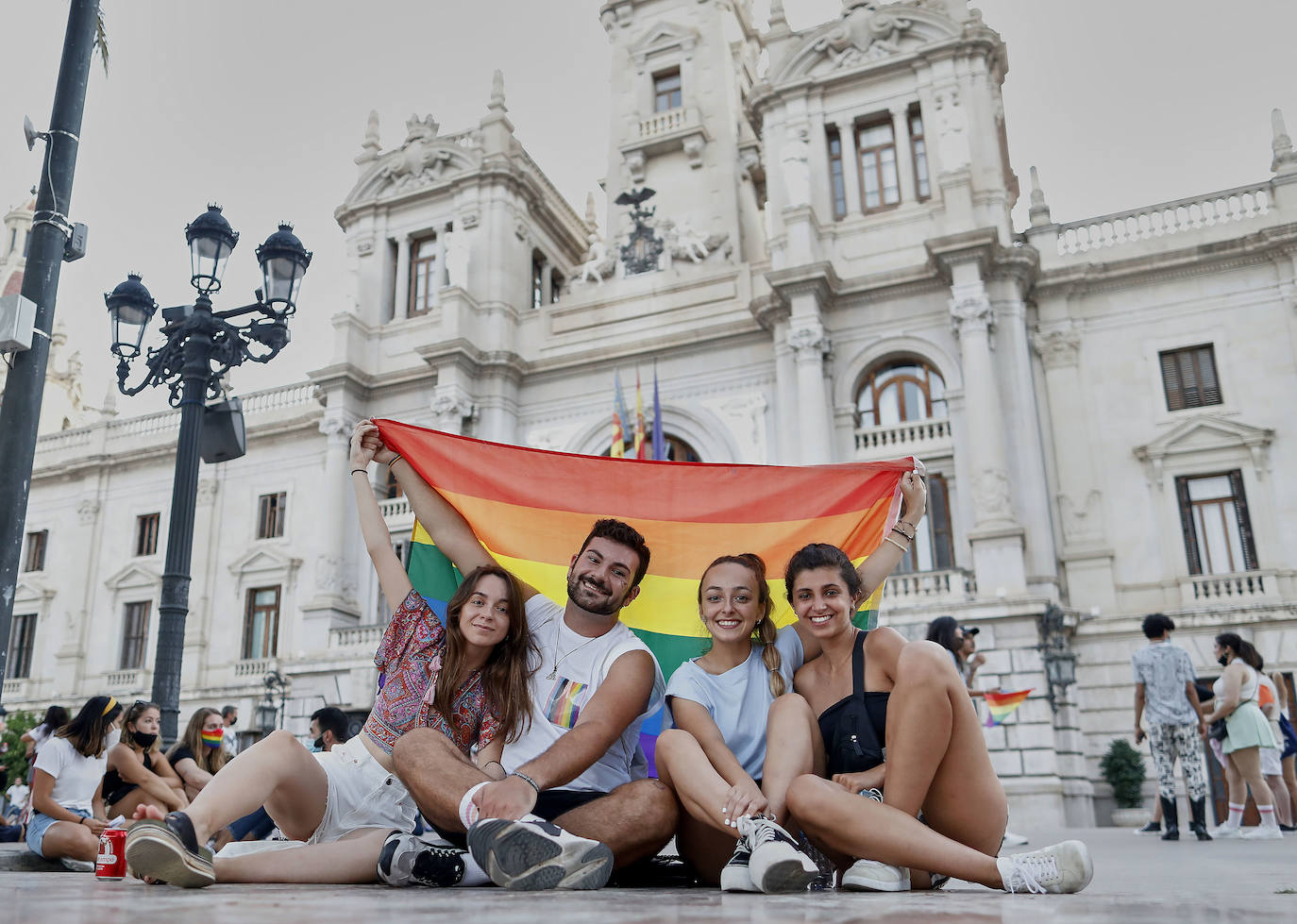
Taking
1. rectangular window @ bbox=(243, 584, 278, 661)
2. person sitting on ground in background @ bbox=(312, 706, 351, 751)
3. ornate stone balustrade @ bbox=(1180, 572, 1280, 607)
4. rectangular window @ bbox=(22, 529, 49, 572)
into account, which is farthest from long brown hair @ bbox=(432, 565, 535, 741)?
rectangular window @ bbox=(22, 529, 49, 572)

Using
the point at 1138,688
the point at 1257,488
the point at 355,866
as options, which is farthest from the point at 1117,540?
the point at 355,866

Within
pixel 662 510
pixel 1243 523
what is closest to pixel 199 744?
pixel 662 510

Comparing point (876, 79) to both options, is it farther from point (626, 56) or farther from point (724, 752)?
point (724, 752)

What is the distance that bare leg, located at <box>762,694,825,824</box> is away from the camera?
3.29 m

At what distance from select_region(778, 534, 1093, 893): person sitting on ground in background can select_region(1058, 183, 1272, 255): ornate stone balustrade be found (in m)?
18.3

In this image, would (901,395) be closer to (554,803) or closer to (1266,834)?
(1266,834)

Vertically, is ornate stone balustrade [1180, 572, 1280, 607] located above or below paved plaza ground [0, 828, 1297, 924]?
above

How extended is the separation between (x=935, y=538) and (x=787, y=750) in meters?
16.2

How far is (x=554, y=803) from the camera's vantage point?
3484mm

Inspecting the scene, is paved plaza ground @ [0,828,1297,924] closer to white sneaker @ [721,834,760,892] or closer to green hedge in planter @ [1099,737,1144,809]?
white sneaker @ [721,834,760,892]

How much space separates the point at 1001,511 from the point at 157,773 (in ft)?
45.7

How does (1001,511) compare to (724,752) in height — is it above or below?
above

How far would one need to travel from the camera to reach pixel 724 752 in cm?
349

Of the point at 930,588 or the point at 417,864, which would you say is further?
the point at 930,588
